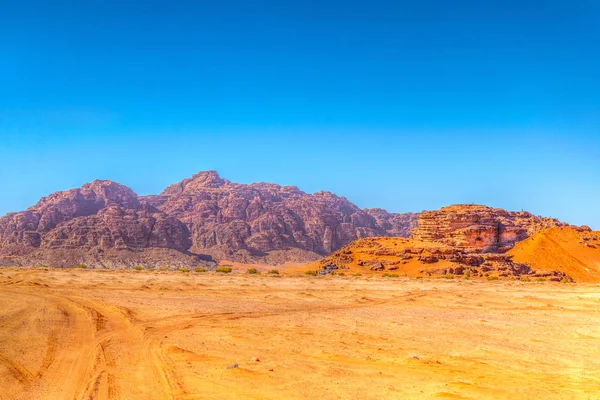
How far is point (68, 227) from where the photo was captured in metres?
97.1

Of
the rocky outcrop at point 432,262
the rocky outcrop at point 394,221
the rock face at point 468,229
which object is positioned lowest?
the rocky outcrop at point 432,262

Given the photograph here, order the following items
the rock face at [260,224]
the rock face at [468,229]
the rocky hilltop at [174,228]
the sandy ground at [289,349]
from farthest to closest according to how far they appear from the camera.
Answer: the rock face at [260,224], the rocky hilltop at [174,228], the rock face at [468,229], the sandy ground at [289,349]

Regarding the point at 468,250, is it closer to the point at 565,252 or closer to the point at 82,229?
the point at 565,252

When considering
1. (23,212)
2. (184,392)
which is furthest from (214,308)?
(23,212)

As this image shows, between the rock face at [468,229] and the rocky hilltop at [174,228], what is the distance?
157ft

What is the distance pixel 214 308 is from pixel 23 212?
333ft

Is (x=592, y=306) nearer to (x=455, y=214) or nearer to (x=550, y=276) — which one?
(x=550, y=276)

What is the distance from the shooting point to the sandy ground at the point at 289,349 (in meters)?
8.26

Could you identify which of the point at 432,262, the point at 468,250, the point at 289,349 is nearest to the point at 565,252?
the point at 468,250

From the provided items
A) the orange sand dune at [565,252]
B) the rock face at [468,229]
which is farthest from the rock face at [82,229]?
the orange sand dune at [565,252]

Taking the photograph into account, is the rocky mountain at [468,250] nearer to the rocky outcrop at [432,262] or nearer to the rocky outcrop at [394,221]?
the rocky outcrop at [432,262]

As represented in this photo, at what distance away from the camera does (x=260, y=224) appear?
4751 inches

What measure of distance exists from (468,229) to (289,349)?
51.4m

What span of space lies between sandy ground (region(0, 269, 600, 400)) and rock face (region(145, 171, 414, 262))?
8617cm
